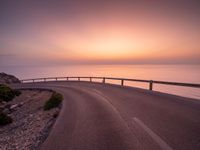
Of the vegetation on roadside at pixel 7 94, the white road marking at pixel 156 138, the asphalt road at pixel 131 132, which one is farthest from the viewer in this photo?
the vegetation on roadside at pixel 7 94

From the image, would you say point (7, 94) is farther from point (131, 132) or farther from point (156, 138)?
point (156, 138)

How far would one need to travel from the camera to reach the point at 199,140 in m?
4.78

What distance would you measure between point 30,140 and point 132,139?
4.10 meters

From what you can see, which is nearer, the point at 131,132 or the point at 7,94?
the point at 131,132

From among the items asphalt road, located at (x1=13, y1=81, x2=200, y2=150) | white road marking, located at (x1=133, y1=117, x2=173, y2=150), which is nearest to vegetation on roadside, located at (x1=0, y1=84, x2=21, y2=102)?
asphalt road, located at (x1=13, y1=81, x2=200, y2=150)

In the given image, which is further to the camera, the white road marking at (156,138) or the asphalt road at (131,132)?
the asphalt road at (131,132)

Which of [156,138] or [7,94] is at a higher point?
[156,138]

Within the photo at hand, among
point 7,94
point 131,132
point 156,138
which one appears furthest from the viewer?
point 7,94

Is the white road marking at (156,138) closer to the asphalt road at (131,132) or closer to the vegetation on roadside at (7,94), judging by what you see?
the asphalt road at (131,132)

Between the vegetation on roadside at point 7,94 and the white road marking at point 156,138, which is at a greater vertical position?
the white road marking at point 156,138

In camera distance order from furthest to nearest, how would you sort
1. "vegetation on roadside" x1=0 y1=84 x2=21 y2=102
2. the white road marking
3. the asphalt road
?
"vegetation on roadside" x1=0 y1=84 x2=21 y2=102
the asphalt road
the white road marking

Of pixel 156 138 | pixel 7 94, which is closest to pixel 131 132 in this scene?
pixel 156 138

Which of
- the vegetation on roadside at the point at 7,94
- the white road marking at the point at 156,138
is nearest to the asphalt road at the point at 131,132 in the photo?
the white road marking at the point at 156,138

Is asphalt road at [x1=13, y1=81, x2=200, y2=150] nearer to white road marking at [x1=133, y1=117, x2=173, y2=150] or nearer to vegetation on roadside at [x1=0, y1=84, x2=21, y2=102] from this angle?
white road marking at [x1=133, y1=117, x2=173, y2=150]
